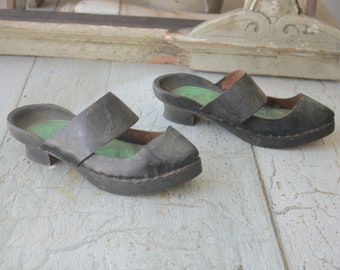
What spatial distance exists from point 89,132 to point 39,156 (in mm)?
131

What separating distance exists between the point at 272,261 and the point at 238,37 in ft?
2.10

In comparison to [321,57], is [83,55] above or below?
below

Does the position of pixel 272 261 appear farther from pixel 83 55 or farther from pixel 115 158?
pixel 83 55

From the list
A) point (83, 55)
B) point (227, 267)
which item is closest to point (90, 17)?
point (83, 55)

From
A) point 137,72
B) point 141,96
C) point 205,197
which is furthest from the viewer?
point 137,72

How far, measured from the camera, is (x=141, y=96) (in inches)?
45.0

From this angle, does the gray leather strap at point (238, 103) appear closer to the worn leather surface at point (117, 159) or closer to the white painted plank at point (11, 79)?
the worn leather surface at point (117, 159)

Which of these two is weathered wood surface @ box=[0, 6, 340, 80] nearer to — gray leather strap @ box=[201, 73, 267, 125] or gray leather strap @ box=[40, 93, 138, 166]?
gray leather strap @ box=[201, 73, 267, 125]

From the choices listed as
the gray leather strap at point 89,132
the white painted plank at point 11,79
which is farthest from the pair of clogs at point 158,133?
the white painted plank at point 11,79

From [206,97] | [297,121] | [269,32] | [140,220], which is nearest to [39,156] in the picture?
[140,220]

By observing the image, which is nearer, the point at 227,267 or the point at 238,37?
the point at 227,267

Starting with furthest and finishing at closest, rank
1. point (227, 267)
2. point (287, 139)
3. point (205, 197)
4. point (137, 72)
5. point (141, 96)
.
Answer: point (137, 72) → point (141, 96) → point (287, 139) → point (205, 197) → point (227, 267)

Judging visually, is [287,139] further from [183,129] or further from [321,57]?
[321,57]

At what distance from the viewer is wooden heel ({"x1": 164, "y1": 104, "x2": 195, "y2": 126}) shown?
1012 mm
